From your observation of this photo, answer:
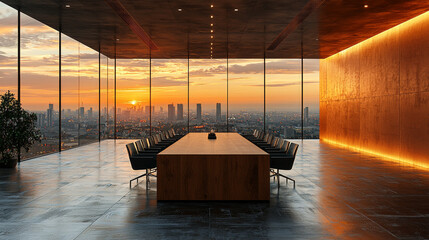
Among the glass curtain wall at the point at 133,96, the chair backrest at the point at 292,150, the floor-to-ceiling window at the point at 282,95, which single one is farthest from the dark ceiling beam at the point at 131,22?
the floor-to-ceiling window at the point at 282,95

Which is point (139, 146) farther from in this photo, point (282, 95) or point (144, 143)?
point (282, 95)

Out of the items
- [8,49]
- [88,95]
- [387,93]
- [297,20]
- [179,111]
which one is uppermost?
[297,20]

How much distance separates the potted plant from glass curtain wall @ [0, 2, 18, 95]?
514 millimetres

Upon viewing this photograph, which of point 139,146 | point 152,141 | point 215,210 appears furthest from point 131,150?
point 215,210

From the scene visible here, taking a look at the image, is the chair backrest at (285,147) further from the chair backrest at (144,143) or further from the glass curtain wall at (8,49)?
the glass curtain wall at (8,49)

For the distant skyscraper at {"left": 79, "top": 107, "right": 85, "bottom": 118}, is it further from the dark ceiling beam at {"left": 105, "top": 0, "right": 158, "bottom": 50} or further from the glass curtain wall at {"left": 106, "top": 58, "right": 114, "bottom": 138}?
the dark ceiling beam at {"left": 105, "top": 0, "right": 158, "bottom": 50}

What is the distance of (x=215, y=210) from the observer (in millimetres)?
4785

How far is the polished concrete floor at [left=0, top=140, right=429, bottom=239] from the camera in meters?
3.92

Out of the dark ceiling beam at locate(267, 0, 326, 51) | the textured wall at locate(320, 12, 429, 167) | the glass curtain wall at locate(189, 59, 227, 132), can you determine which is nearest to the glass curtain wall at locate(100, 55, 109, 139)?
the glass curtain wall at locate(189, 59, 227, 132)

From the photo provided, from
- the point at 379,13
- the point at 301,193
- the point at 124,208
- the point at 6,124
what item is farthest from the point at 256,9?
the point at 6,124

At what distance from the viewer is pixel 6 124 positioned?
821 centimetres

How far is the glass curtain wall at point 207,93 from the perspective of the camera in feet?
50.3

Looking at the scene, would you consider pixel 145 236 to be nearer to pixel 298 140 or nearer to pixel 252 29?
pixel 252 29

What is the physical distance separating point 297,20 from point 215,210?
6.32 m
